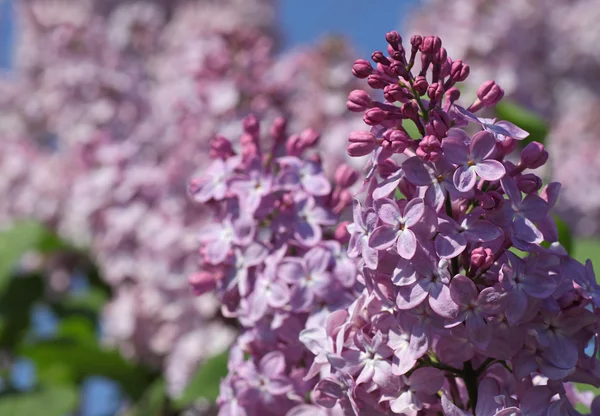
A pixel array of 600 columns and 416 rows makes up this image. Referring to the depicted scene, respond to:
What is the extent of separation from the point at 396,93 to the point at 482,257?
0.55ft

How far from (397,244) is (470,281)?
0.07 meters

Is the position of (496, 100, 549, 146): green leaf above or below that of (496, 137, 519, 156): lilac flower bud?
above

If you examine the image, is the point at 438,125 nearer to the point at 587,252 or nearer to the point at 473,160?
the point at 473,160

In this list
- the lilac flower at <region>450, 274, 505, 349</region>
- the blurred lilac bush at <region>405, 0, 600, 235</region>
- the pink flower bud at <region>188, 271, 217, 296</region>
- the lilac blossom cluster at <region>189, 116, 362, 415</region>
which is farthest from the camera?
the blurred lilac bush at <region>405, 0, 600, 235</region>

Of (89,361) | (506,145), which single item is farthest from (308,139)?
(89,361)

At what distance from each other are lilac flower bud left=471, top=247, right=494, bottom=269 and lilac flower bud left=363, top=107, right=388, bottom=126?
152 millimetres

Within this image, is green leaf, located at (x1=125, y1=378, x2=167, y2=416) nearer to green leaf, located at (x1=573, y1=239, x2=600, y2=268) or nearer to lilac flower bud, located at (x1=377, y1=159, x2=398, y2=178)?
green leaf, located at (x1=573, y1=239, x2=600, y2=268)

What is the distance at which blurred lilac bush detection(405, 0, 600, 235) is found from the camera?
255 centimetres

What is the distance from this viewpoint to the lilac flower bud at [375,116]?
770 mm

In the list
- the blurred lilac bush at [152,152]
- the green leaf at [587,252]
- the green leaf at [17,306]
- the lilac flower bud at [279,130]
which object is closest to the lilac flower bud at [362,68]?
the lilac flower bud at [279,130]

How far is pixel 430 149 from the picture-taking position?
2.39 feet

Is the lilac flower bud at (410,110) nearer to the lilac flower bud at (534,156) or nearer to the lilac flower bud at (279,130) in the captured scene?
the lilac flower bud at (534,156)

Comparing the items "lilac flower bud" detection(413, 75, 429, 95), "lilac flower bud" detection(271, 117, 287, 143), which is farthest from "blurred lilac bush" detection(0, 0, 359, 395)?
"lilac flower bud" detection(413, 75, 429, 95)

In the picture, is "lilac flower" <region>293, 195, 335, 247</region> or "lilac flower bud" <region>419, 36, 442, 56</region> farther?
"lilac flower" <region>293, 195, 335, 247</region>
